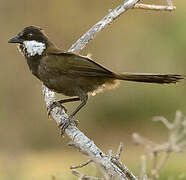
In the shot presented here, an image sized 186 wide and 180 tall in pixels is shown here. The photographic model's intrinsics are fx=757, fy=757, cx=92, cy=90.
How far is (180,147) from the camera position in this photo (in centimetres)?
340

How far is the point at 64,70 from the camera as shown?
5.73m

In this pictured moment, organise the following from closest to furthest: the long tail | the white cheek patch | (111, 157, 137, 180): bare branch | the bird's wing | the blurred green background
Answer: (111, 157, 137, 180): bare branch
the long tail
the bird's wing
the white cheek patch
the blurred green background

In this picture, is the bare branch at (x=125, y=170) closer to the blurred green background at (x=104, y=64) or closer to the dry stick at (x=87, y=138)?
the dry stick at (x=87, y=138)

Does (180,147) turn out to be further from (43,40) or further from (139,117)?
(139,117)

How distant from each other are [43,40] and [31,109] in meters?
7.31

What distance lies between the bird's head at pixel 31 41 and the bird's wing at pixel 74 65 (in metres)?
0.12

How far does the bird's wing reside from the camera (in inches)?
222

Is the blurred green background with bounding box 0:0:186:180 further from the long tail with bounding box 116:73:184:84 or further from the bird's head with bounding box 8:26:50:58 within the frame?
the long tail with bounding box 116:73:184:84

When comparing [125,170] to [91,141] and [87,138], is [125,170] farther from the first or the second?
[87,138]

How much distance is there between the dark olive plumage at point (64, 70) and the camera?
18.5 ft

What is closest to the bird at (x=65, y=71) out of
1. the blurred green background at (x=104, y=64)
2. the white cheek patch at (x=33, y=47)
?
the white cheek patch at (x=33, y=47)

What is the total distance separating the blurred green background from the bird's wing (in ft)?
21.7

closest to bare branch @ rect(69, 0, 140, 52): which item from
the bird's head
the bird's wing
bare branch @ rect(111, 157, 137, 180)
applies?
the bird's wing

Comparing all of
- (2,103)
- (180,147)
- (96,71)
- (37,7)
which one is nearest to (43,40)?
(96,71)
